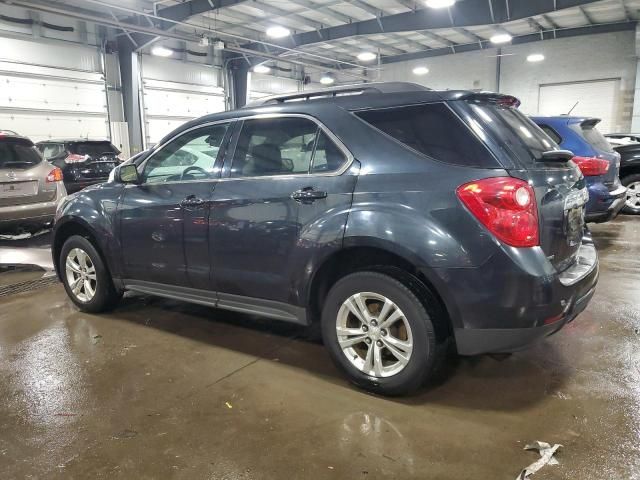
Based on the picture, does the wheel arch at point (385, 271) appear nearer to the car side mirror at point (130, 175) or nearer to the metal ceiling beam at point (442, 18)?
the car side mirror at point (130, 175)

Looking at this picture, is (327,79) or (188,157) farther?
(327,79)

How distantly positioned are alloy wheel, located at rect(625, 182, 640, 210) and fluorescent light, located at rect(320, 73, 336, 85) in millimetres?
16555

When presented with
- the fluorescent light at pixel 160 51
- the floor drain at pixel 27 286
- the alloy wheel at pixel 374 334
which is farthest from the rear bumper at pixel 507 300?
the fluorescent light at pixel 160 51

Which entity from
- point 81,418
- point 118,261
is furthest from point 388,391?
point 118,261

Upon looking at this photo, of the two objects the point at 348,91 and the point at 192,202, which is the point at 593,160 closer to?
the point at 348,91

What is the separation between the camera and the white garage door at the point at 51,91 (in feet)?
39.2

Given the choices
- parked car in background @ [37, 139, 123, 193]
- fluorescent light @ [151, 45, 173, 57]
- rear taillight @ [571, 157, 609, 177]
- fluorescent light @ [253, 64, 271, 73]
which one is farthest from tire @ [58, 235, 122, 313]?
fluorescent light @ [253, 64, 271, 73]

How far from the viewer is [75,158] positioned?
10328 mm

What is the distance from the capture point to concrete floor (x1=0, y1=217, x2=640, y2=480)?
2.09 metres

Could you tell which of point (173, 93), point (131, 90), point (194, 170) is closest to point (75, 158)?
point (131, 90)

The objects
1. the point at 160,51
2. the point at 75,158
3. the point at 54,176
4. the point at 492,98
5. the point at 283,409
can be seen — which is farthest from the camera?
the point at 160,51

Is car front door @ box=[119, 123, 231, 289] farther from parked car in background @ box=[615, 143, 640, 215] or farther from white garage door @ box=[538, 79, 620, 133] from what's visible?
white garage door @ box=[538, 79, 620, 133]

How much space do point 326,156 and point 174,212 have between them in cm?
121

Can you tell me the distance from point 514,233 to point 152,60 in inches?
618
